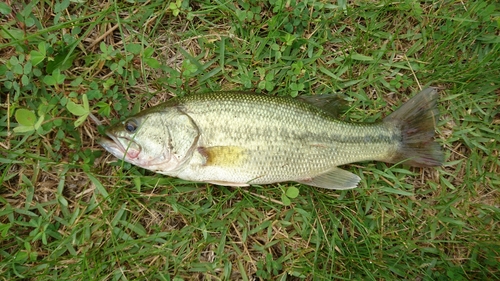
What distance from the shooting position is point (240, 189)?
11.6 feet

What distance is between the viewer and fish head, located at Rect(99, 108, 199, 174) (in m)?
3.10

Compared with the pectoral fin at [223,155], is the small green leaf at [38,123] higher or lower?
higher

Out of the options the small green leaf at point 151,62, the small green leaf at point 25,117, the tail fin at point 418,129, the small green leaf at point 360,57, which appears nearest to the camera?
the small green leaf at point 25,117

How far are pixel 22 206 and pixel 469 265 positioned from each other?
442 cm

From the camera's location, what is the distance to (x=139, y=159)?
3.12m

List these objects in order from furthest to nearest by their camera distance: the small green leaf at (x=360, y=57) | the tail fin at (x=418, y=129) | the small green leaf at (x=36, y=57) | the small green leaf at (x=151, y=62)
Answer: the small green leaf at (x=360, y=57) < the tail fin at (x=418, y=129) < the small green leaf at (x=151, y=62) < the small green leaf at (x=36, y=57)

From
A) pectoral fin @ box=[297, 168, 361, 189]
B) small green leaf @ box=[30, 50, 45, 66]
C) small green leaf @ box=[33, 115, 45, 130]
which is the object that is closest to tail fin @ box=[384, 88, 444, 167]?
pectoral fin @ box=[297, 168, 361, 189]

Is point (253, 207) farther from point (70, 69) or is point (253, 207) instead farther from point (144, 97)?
point (70, 69)

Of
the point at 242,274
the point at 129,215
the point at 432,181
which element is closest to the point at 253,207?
the point at 242,274

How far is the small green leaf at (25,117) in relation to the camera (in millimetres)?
3072

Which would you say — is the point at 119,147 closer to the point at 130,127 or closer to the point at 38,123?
the point at 130,127

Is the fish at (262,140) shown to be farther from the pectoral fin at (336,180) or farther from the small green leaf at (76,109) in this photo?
the small green leaf at (76,109)

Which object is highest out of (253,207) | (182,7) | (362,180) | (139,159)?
(182,7)

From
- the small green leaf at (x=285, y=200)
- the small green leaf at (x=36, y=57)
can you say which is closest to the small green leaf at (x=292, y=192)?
the small green leaf at (x=285, y=200)
